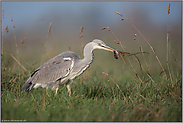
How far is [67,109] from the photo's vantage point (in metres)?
3.55

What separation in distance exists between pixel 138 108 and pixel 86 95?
1367 mm

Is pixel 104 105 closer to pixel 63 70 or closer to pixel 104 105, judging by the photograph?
pixel 104 105

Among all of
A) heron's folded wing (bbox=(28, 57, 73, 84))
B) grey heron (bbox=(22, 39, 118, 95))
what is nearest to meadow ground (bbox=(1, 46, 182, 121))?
grey heron (bbox=(22, 39, 118, 95))

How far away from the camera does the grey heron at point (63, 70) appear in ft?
15.1

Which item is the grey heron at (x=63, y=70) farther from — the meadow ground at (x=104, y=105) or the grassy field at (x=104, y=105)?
the meadow ground at (x=104, y=105)

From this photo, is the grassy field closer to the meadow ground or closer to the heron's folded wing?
the meadow ground

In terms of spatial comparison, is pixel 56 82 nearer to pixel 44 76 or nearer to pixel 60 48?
pixel 44 76

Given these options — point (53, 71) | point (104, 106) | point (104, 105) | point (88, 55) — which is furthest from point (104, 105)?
point (53, 71)

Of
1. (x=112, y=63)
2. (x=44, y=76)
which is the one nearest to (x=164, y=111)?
(x=44, y=76)

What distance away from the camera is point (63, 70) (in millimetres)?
4652

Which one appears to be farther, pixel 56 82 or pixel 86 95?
pixel 56 82

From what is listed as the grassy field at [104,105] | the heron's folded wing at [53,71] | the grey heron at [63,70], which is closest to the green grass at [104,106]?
the grassy field at [104,105]

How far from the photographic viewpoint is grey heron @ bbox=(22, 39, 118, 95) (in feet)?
15.1

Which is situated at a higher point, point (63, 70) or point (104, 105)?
point (63, 70)
